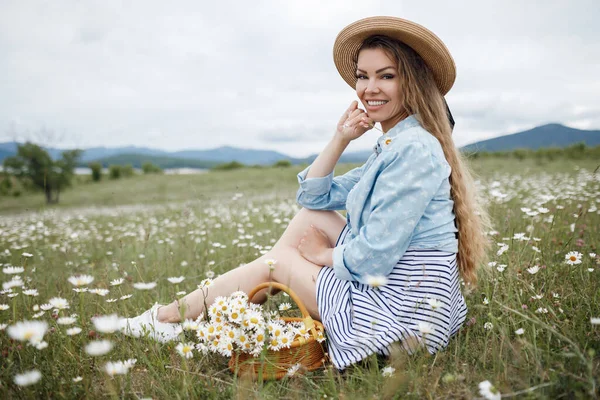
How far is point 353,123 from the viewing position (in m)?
2.36

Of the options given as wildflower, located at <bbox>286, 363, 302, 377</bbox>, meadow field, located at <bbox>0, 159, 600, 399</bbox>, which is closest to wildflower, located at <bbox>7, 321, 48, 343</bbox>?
meadow field, located at <bbox>0, 159, 600, 399</bbox>

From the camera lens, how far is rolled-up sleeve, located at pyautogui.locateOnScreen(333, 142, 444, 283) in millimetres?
1783

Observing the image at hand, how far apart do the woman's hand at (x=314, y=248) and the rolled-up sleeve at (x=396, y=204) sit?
31 cm

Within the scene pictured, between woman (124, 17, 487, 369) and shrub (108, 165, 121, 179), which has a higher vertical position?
woman (124, 17, 487, 369)

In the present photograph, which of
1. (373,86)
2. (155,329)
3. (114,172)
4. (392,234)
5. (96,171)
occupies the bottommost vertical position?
(114,172)

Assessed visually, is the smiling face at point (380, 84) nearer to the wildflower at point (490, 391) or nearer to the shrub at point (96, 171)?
the wildflower at point (490, 391)

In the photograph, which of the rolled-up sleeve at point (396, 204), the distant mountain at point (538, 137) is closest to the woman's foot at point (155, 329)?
the rolled-up sleeve at point (396, 204)

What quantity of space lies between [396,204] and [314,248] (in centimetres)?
62

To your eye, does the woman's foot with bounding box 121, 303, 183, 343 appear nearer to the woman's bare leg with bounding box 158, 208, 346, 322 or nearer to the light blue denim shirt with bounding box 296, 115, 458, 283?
the woman's bare leg with bounding box 158, 208, 346, 322

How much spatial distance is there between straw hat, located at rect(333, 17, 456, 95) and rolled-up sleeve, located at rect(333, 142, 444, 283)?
0.59 m

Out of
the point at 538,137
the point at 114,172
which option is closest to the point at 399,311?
the point at 538,137

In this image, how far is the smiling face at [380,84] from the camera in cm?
209

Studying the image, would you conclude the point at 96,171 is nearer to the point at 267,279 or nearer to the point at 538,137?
the point at 538,137

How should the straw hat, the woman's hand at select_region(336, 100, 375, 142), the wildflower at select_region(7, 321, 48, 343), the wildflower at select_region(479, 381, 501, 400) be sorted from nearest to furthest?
the wildflower at select_region(479, 381, 501, 400) < the wildflower at select_region(7, 321, 48, 343) < the straw hat < the woman's hand at select_region(336, 100, 375, 142)
